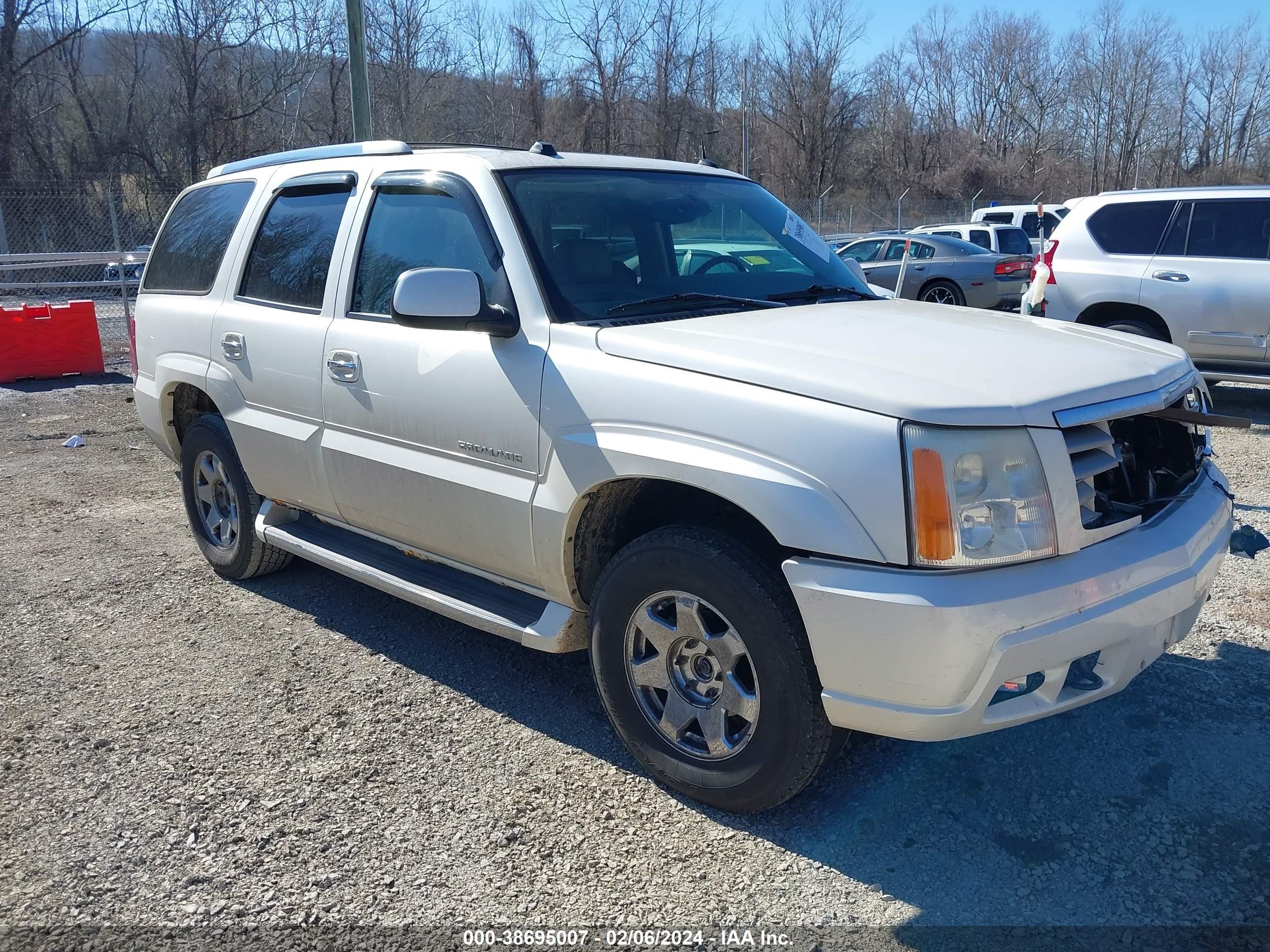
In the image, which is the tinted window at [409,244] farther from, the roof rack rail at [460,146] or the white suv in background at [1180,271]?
the white suv in background at [1180,271]

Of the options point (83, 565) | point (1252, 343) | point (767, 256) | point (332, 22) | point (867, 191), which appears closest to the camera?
point (767, 256)

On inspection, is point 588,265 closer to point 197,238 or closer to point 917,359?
point 917,359

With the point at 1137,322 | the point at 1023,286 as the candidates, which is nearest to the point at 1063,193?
the point at 1023,286

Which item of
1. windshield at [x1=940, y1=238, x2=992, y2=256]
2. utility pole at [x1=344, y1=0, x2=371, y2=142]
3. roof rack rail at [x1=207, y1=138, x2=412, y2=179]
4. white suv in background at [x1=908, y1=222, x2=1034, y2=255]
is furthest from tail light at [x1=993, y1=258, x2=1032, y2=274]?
roof rack rail at [x1=207, y1=138, x2=412, y2=179]

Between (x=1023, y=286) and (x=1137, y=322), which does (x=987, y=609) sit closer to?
(x=1137, y=322)

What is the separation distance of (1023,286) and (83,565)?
1357 centimetres

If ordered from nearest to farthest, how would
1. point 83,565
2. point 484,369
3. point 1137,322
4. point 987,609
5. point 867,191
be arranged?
point 987,609 < point 484,369 < point 83,565 < point 1137,322 < point 867,191

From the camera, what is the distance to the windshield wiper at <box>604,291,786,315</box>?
343 centimetres

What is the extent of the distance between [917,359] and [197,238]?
3.82 m

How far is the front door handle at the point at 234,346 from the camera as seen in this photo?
443 cm

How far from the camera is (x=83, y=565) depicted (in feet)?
17.7

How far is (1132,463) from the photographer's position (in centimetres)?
310

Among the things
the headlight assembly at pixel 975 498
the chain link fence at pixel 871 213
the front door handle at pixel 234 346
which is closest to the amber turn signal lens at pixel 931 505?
the headlight assembly at pixel 975 498

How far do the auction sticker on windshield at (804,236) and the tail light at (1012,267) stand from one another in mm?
11843
